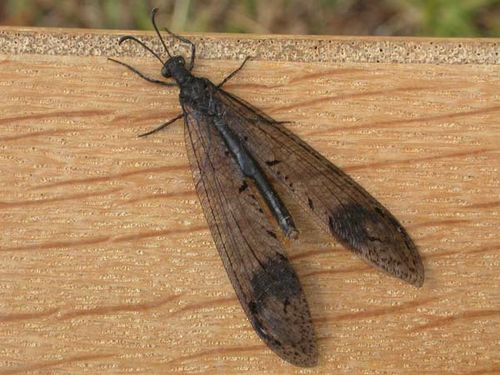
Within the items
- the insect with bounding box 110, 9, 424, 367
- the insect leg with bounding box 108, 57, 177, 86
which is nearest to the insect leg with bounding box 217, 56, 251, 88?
the insect with bounding box 110, 9, 424, 367

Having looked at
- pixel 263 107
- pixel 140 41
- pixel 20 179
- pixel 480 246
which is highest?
pixel 140 41

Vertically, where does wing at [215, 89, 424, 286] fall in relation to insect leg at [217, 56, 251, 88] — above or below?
below

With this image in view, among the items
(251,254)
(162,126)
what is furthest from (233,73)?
(251,254)

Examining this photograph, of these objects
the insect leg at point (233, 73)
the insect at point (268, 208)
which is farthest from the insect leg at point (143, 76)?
the insect leg at point (233, 73)

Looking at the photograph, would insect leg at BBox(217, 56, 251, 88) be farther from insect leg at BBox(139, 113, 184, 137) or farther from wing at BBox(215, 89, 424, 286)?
insect leg at BBox(139, 113, 184, 137)

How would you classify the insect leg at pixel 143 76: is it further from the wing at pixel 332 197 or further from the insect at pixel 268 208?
the wing at pixel 332 197

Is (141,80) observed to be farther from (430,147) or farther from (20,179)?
(430,147)

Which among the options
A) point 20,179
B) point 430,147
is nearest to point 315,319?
point 430,147
